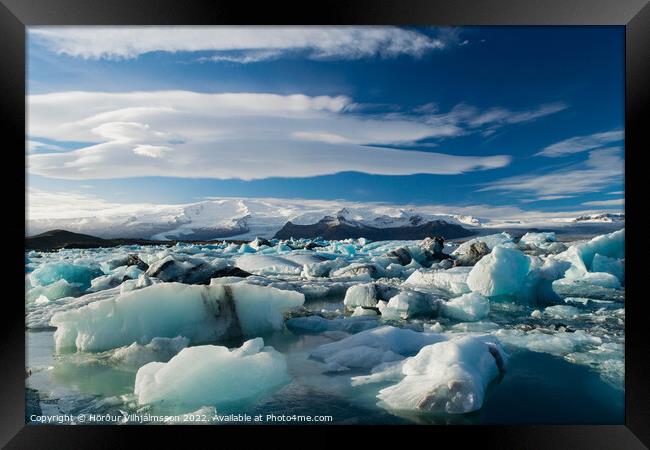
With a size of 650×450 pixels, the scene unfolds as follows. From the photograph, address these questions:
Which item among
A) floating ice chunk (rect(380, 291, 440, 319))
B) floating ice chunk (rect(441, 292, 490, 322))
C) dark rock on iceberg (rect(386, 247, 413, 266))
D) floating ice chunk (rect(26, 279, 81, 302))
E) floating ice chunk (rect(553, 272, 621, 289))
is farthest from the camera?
dark rock on iceberg (rect(386, 247, 413, 266))

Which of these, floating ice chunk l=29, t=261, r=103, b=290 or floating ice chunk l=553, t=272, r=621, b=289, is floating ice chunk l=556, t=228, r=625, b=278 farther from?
floating ice chunk l=29, t=261, r=103, b=290

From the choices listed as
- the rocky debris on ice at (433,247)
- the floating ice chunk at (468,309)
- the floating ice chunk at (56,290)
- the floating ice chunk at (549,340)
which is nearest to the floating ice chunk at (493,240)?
the rocky debris on ice at (433,247)

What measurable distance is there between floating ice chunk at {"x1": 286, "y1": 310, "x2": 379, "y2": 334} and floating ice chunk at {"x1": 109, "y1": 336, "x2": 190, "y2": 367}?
1.11m

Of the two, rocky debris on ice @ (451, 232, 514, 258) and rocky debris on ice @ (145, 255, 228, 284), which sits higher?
rocky debris on ice @ (451, 232, 514, 258)

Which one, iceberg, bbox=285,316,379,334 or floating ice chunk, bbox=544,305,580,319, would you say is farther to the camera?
floating ice chunk, bbox=544,305,580,319

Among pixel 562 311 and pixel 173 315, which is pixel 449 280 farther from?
pixel 173 315

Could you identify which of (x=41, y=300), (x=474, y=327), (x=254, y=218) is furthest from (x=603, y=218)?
(x=41, y=300)

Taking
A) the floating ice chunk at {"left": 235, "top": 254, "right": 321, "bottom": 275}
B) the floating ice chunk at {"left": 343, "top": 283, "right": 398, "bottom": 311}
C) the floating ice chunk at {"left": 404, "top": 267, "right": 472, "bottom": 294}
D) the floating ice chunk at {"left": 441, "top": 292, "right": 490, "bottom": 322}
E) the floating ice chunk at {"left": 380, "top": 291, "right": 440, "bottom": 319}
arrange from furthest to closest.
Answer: the floating ice chunk at {"left": 404, "top": 267, "right": 472, "bottom": 294} → the floating ice chunk at {"left": 235, "top": 254, "right": 321, "bottom": 275} → the floating ice chunk at {"left": 343, "top": 283, "right": 398, "bottom": 311} → the floating ice chunk at {"left": 380, "top": 291, "right": 440, "bottom": 319} → the floating ice chunk at {"left": 441, "top": 292, "right": 490, "bottom": 322}

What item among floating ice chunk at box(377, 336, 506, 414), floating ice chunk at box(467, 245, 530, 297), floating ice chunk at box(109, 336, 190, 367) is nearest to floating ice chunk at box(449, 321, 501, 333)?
floating ice chunk at box(377, 336, 506, 414)

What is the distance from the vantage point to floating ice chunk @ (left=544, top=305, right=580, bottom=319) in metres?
3.46

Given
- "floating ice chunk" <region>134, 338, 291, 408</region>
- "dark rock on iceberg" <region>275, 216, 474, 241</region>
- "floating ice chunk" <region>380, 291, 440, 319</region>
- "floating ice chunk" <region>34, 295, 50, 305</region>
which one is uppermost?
"dark rock on iceberg" <region>275, 216, 474, 241</region>

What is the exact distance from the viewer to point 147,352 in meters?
2.62

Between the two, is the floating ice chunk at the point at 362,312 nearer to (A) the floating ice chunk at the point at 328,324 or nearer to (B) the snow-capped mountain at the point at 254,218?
(A) the floating ice chunk at the point at 328,324

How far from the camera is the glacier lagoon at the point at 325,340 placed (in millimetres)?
2316
